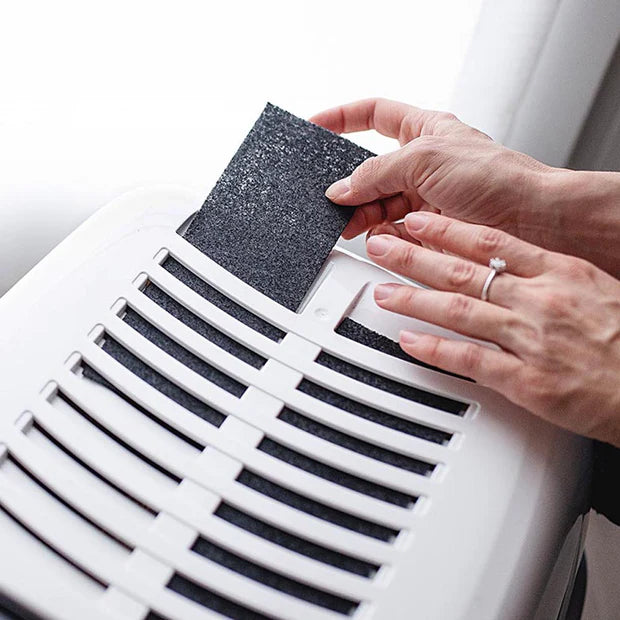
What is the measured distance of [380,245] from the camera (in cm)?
79

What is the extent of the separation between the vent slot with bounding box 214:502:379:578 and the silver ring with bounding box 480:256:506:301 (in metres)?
0.27

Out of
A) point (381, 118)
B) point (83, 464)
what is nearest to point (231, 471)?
point (83, 464)

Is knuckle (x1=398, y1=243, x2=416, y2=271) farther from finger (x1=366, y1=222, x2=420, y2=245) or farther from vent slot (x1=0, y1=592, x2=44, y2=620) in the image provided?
vent slot (x1=0, y1=592, x2=44, y2=620)

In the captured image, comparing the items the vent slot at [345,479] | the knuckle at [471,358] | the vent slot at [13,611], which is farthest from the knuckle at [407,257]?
the vent slot at [13,611]

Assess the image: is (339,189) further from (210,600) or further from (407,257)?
A: (210,600)

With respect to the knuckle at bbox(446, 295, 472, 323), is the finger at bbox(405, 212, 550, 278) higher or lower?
higher

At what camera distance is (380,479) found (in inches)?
25.4

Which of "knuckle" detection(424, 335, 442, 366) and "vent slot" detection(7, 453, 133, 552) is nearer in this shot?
"vent slot" detection(7, 453, 133, 552)

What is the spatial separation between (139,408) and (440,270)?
30 cm

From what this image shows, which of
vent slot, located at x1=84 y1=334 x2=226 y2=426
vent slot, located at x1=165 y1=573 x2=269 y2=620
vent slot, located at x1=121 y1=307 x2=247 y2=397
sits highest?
vent slot, located at x1=121 y1=307 x2=247 y2=397

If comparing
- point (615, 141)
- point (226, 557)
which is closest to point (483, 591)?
point (226, 557)

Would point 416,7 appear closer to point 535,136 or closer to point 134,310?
point 535,136

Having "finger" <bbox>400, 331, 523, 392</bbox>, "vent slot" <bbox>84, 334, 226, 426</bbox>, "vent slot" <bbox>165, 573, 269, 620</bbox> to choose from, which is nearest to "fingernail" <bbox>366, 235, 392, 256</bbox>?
"finger" <bbox>400, 331, 523, 392</bbox>

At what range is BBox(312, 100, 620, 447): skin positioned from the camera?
0.71 meters
